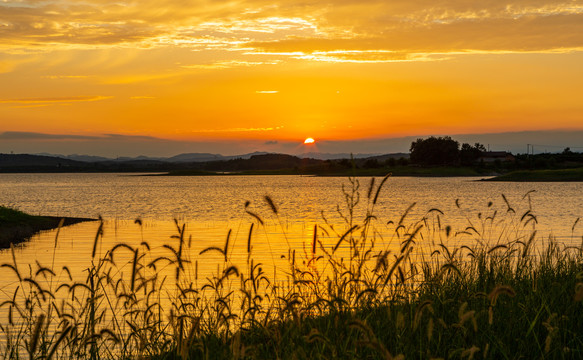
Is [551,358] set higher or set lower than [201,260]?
higher

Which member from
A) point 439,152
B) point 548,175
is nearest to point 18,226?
point 548,175

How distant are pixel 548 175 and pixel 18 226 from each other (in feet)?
422

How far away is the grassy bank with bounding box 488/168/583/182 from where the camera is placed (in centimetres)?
13624

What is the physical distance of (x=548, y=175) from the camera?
463 feet

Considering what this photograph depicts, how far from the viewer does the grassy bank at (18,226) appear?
113 feet

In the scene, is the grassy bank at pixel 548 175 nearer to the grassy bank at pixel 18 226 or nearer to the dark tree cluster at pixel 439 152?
the dark tree cluster at pixel 439 152

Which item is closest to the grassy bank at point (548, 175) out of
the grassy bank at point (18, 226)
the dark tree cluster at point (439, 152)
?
the dark tree cluster at point (439, 152)

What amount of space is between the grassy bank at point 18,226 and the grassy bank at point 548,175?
119 m

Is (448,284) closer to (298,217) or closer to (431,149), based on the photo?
(298,217)

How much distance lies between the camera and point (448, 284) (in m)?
11.6

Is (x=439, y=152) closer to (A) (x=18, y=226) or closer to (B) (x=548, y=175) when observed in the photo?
(B) (x=548, y=175)

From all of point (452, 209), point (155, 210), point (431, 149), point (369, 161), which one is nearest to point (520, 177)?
point (431, 149)

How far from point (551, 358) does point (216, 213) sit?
51.6 meters

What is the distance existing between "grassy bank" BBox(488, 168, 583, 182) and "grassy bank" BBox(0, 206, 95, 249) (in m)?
119
